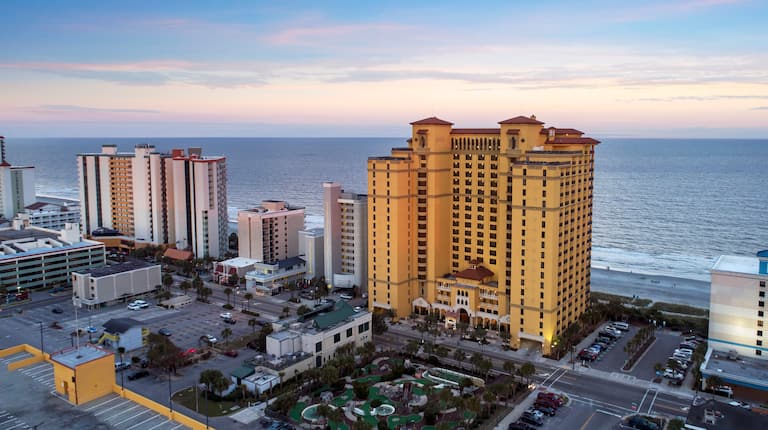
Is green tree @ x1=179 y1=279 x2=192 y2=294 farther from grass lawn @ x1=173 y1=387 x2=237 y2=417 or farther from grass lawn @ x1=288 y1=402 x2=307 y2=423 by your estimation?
grass lawn @ x1=288 y1=402 x2=307 y2=423

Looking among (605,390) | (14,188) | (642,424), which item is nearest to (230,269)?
(605,390)

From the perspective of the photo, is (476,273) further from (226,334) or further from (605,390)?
(226,334)

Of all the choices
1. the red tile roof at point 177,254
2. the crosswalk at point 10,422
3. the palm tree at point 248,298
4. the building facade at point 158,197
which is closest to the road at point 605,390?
the palm tree at point 248,298

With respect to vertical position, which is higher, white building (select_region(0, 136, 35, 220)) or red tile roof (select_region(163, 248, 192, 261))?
white building (select_region(0, 136, 35, 220))

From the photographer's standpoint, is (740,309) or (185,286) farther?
(185,286)

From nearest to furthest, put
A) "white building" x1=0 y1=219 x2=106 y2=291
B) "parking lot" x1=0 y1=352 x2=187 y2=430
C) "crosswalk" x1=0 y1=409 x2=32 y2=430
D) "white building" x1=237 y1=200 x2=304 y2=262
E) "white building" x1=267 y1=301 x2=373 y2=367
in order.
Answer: "crosswalk" x1=0 y1=409 x2=32 y2=430 → "parking lot" x1=0 y1=352 x2=187 y2=430 → "white building" x1=267 y1=301 x2=373 y2=367 → "white building" x1=0 y1=219 x2=106 y2=291 → "white building" x1=237 y1=200 x2=304 y2=262

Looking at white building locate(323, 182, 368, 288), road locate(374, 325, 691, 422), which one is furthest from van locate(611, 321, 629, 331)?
white building locate(323, 182, 368, 288)
